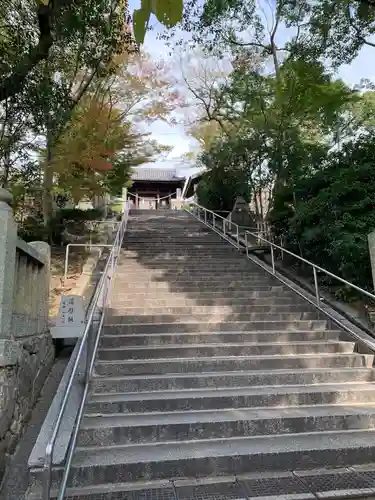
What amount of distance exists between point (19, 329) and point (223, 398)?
2.14 m

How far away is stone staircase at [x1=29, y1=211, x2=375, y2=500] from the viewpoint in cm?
280

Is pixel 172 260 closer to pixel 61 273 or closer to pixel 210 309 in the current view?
pixel 61 273

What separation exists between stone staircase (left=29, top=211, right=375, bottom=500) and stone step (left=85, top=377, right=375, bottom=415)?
11 mm

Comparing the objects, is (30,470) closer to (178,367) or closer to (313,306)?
(178,367)

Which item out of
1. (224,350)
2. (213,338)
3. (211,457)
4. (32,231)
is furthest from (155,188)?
(211,457)

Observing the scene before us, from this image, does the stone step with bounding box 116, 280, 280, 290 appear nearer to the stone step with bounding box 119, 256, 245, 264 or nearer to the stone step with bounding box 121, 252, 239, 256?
the stone step with bounding box 119, 256, 245, 264

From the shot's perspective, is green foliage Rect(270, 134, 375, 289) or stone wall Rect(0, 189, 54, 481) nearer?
stone wall Rect(0, 189, 54, 481)

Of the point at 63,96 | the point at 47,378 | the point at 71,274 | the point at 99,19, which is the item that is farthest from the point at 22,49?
the point at 47,378

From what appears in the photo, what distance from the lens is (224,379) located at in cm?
411

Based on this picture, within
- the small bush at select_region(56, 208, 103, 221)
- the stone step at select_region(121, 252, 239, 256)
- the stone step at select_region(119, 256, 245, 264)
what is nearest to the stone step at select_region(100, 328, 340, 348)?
the stone step at select_region(119, 256, 245, 264)

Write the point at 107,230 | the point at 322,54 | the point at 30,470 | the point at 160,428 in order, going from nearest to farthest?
the point at 30,470, the point at 160,428, the point at 322,54, the point at 107,230

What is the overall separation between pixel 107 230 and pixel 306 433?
1017cm

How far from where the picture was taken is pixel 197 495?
265cm

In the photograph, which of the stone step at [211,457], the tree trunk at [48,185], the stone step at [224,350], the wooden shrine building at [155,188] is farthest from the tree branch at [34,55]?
the wooden shrine building at [155,188]
